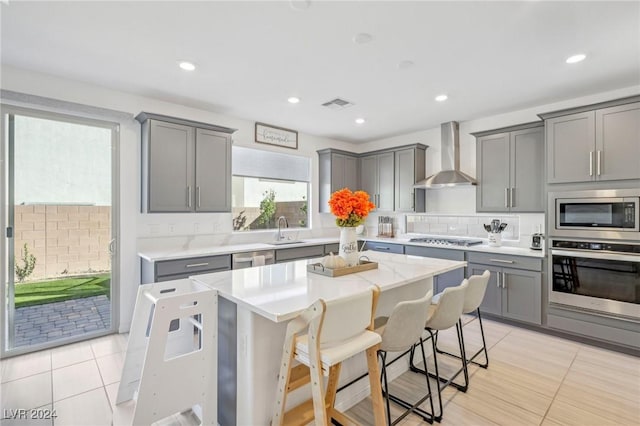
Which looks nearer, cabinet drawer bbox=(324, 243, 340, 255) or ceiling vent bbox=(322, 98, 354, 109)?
ceiling vent bbox=(322, 98, 354, 109)

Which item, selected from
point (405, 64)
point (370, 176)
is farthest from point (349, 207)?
point (370, 176)

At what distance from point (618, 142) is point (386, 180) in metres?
2.91

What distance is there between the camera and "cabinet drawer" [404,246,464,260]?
13.5ft

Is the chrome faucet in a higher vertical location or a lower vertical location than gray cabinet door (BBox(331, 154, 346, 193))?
lower

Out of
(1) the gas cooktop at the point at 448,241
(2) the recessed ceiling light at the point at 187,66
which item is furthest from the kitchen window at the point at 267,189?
(1) the gas cooktop at the point at 448,241

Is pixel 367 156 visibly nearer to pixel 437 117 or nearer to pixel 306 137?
pixel 306 137

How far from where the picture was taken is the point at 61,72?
297cm

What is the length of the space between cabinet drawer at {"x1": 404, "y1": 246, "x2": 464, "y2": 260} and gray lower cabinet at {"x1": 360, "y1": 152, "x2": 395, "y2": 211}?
3.06 feet

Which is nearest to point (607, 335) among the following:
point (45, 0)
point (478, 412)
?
point (478, 412)

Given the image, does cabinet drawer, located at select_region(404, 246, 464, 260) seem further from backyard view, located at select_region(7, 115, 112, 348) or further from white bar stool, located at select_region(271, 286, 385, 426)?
backyard view, located at select_region(7, 115, 112, 348)

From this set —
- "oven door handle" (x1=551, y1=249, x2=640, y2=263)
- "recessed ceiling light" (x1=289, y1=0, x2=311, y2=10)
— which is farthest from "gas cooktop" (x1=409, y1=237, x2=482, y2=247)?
"recessed ceiling light" (x1=289, y1=0, x2=311, y2=10)

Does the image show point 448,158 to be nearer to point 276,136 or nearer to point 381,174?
point 381,174

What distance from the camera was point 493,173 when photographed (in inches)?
163

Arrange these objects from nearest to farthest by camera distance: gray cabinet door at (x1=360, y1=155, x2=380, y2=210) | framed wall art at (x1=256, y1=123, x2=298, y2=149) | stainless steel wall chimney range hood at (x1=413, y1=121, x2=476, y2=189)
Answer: stainless steel wall chimney range hood at (x1=413, y1=121, x2=476, y2=189), framed wall art at (x1=256, y1=123, x2=298, y2=149), gray cabinet door at (x1=360, y1=155, x2=380, y2=210)
